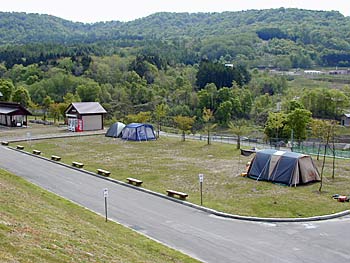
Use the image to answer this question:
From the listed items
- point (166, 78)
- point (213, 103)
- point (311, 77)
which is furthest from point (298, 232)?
point (311, 77)

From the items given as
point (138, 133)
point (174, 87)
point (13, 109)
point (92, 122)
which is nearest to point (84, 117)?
point (92, 122)

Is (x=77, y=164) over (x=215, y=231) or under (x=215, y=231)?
under

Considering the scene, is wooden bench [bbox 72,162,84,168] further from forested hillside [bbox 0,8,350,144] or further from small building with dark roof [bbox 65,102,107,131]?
small building with dark roof [bbox 65,102,107,131]

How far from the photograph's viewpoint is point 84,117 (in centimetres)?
4716

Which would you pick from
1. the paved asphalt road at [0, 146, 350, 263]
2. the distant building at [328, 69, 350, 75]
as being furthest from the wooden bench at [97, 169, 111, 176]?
the distant building at [328, 69, 350, 75]

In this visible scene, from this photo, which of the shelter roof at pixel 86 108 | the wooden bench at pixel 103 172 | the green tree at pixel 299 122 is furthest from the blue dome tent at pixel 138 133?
the wooden bench at pixel 103 172

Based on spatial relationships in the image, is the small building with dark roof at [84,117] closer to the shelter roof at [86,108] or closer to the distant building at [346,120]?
the shelter roof at [86,108]

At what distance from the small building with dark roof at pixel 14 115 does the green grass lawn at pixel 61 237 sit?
34.1 meters

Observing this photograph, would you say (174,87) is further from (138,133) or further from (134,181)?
(134,181)

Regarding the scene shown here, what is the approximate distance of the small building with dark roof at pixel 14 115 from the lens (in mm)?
50219

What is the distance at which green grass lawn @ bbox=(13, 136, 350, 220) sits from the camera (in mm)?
19359

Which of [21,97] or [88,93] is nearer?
[21,97]

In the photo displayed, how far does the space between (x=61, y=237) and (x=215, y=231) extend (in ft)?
19.9

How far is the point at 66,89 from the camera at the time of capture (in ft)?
277
